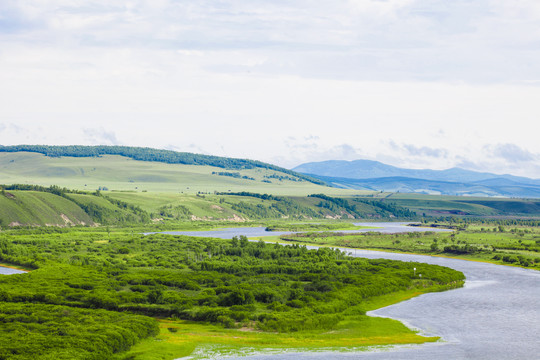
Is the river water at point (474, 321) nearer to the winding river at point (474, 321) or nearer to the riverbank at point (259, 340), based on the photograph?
the winding river at point (474, 321)

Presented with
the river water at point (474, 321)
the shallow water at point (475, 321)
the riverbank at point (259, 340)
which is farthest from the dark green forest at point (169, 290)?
the shallow water at point (475, 321)

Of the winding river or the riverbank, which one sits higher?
the winding river

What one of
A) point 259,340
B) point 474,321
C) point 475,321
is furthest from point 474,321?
point 259,340

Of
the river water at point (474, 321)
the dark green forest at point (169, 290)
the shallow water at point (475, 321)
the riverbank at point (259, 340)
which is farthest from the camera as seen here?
the dark green forest at point (169, 290)

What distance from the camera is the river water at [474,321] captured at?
6750cm

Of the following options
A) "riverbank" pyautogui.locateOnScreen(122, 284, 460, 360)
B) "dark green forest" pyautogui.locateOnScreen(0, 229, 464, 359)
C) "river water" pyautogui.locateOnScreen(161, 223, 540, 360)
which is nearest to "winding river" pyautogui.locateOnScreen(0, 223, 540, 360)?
"river water" pyautogui.locateOnScreen(161, 223, 540, 360)

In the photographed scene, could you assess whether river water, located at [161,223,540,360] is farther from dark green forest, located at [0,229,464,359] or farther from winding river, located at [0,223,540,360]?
dark green forest, located at [0,229,464,359]

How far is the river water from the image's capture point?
6750 centimetres

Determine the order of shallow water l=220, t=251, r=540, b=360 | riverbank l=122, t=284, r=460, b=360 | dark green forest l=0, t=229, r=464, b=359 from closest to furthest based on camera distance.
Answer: riverbank l=122, t=284, r=460, b=360, shallow water l=220, t=251, r=540, b=360, dark green forest l=0, t=229, r=464, b=359

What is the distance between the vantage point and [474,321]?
82.5 m

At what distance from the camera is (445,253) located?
16650 centimetres

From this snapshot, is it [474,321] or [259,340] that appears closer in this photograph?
[259,340]

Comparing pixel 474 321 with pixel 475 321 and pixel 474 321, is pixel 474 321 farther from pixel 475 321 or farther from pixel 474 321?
pixel 475 321

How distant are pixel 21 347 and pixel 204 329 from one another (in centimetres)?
2241
